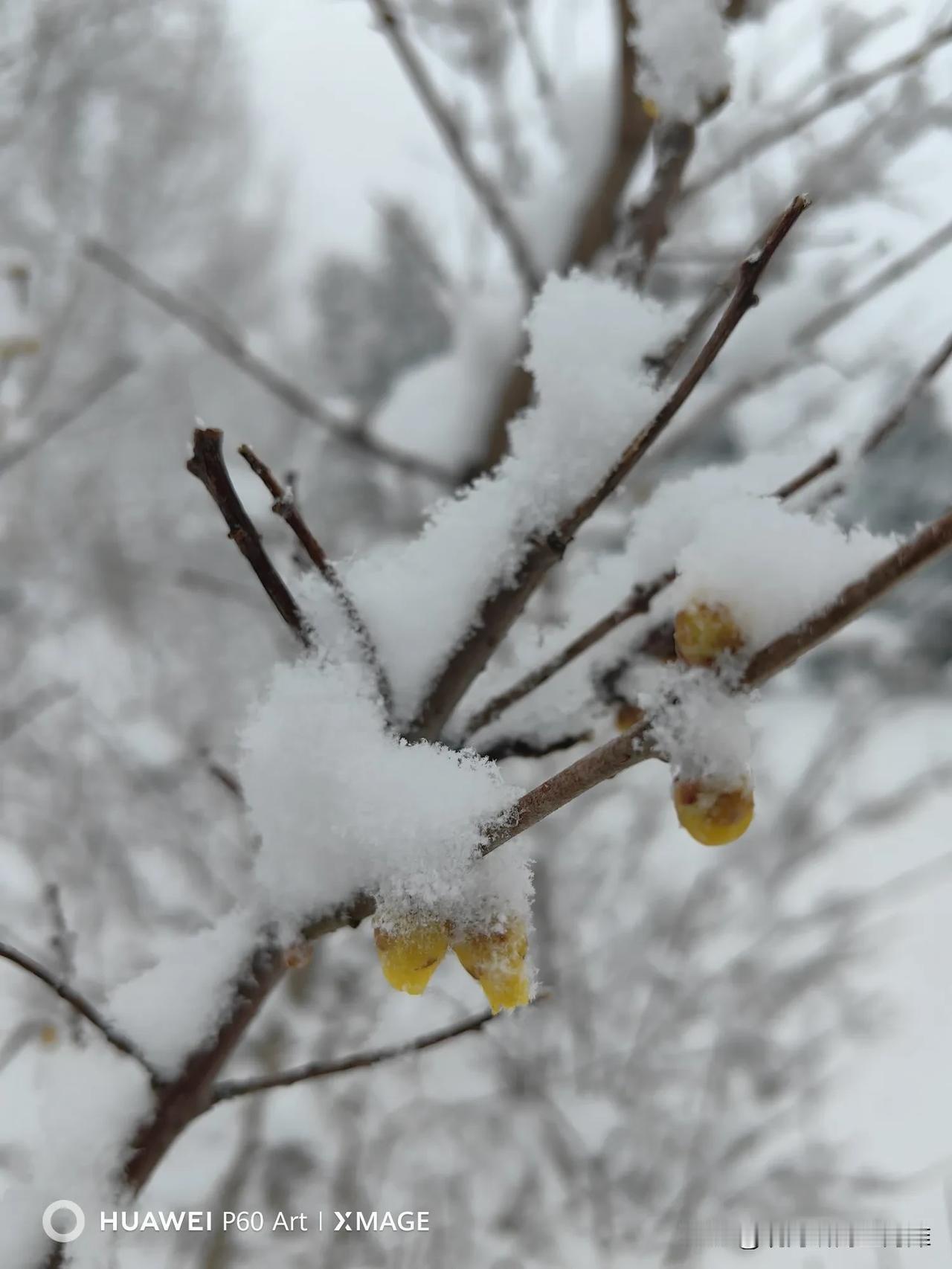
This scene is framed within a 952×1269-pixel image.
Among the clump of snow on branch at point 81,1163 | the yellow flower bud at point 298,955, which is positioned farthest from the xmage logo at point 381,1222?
the yellow flower bud at point 298,955

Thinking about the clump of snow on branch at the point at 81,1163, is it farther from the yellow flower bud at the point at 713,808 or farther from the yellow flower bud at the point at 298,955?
the yellow flower bud at the point at 713,808

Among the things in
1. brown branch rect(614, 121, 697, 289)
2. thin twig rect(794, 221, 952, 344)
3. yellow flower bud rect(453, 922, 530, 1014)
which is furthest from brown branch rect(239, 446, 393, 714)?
thin twig rect(794, 221, 952, 344)

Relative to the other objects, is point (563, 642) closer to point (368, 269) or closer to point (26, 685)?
point (26, 685)

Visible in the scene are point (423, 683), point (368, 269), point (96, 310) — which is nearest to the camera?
point (423, 683)

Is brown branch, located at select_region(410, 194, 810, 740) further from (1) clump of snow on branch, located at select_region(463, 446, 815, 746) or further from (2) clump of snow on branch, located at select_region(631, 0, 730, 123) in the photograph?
(2) clump of snow on branch, located at select_region(631, 0, 730, 123)

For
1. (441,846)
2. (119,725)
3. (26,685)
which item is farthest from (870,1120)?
(26,685)

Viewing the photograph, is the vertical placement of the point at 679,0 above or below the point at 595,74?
below
